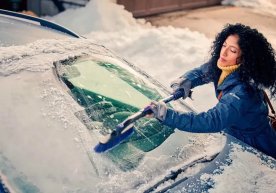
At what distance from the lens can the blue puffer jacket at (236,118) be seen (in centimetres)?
223

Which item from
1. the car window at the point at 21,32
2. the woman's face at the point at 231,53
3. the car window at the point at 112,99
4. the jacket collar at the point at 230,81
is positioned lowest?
the car window at the point at 112,99

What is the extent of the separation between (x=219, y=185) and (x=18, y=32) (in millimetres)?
1832

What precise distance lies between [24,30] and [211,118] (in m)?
1.60

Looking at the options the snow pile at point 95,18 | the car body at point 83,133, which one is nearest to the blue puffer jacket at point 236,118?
the car body at point 83,133

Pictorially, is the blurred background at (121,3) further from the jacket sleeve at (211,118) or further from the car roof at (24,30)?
the jacket sleeve at (211,118)

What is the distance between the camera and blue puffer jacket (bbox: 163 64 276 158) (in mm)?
2232

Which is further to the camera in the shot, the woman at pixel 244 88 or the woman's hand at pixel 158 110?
the woman at pixel 244 88

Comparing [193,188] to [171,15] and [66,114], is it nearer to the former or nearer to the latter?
[66,114]

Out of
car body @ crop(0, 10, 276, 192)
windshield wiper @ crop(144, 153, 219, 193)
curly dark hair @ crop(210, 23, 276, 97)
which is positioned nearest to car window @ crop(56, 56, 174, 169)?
car body @ crop(0, 10, 276, 192)

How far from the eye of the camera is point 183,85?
289cm

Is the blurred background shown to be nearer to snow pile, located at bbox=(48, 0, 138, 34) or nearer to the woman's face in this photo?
snow pile, located at bbox=(48, 0, 138, 34)

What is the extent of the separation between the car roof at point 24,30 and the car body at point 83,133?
2 centimetres

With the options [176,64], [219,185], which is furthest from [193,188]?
[176,64]

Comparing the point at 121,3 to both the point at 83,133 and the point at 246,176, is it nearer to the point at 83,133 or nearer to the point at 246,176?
the point at 83,133
